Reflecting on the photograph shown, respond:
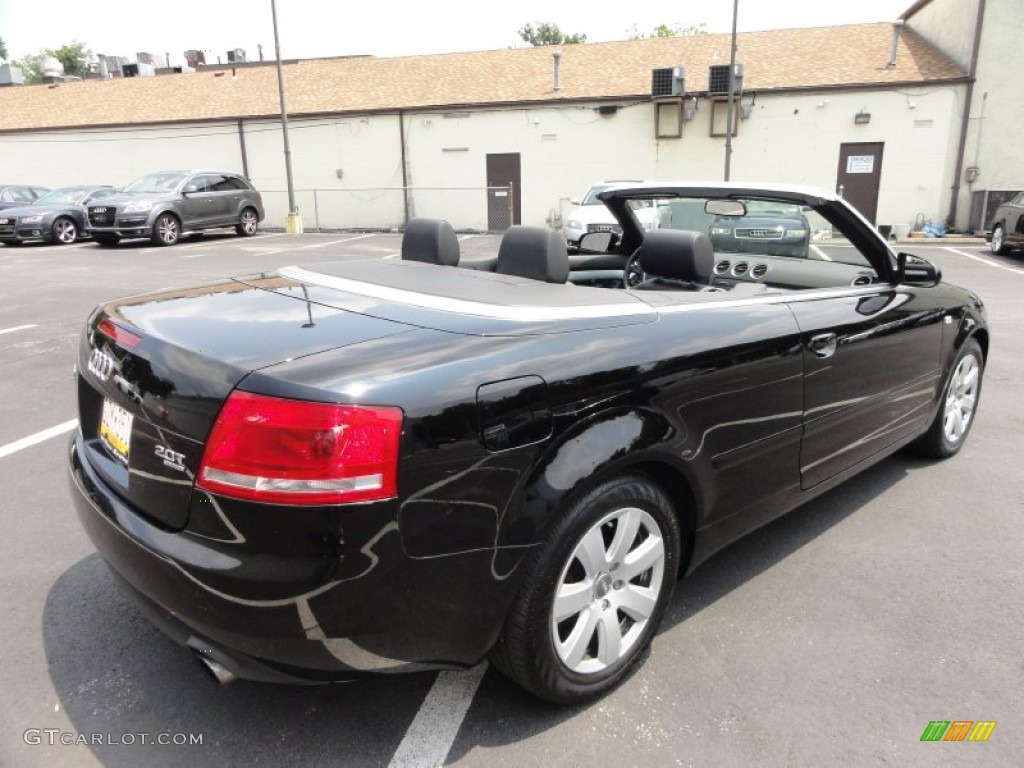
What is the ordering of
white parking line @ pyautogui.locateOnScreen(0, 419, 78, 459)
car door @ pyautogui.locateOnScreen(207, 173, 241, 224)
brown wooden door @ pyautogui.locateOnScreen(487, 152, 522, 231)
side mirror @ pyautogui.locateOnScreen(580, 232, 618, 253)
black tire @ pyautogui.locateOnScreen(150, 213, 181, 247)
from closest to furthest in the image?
white parking line @ pyautogui.locateOnScreen(0, 419, 78, 459) → side mirror @ pyautogui.locateOnScreen(580, 232, 618, 253) → black tire @ pyautogui.locateOnScreen(150, 213, 181, 247) → car door @ pyautogui.locateOnScreen(207, 173, 241, 224) → brown wooden door @ pyautogui.locateOnScreen(487, 152, 522, 231)

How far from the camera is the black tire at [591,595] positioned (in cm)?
209

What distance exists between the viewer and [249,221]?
851 inches

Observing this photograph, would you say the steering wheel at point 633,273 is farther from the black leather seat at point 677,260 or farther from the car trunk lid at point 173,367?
the car trunk lid at point 173,367

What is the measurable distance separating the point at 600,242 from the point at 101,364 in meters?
3.08

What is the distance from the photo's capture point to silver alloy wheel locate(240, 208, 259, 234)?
70.0ft

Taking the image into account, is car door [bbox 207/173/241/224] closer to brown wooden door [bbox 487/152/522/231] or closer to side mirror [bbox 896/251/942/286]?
brown wooden door [bbox 487/152/522/231]

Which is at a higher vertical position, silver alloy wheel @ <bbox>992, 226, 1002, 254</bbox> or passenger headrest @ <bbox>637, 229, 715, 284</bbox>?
passenger headrest @ <bbox>637, 229, 715, 284</bbox>

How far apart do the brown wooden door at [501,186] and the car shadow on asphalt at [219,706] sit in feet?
76.4

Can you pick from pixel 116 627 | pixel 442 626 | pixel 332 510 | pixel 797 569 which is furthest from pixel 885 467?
pixel 116 627

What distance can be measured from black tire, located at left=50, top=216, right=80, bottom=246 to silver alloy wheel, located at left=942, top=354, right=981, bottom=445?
20.5 metres

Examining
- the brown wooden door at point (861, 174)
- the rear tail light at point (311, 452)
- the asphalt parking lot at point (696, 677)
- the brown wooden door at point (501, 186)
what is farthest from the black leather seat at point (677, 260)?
the brown wooden door at point (501, 186)

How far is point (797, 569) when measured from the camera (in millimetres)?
3170

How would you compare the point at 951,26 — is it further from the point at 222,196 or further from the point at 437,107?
the point at 222,196

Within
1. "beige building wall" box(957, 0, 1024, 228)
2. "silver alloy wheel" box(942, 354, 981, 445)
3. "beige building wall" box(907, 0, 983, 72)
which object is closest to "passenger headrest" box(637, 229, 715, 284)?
"silver alloy wheel" box(942, 354, 981, 445)
